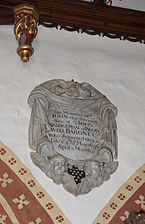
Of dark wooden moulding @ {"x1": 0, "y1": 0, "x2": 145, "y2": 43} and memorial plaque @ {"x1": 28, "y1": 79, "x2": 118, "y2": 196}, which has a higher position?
dark wooden moulding @ {"x1": 0, "y1": 0, "x2": 145, "y2": 43}

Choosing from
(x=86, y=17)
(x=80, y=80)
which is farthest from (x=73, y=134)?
(x=86, y=17)

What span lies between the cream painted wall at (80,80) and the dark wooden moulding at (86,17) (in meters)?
0.10

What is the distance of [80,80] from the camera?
6160mm

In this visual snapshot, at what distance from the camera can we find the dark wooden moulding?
20.5 feet

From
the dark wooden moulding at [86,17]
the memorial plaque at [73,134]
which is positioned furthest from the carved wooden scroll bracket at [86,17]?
the memorial plaque at [73,134]

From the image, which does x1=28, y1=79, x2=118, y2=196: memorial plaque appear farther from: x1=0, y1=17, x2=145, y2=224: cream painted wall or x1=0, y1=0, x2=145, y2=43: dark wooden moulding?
x1=0, y1=0, x2=145, y2=43: dark wooden moulding

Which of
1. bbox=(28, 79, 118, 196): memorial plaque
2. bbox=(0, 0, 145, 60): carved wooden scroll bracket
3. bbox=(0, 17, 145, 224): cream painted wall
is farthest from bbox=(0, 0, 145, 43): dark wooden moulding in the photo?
bbox=(28, 79, 118, 196): memorial plaque

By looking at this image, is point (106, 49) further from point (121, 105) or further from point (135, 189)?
point (135, 189)

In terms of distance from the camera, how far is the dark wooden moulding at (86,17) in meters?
6.26

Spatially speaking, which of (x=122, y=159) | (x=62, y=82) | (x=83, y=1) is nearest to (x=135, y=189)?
(x=122, y=159)

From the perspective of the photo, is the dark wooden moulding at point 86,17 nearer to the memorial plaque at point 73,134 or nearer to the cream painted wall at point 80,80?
the cream painted wall at point 80,80

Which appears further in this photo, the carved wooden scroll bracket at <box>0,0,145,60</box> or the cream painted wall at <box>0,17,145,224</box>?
the carved wooden scroll bracket at <box>0,0,145,60</box>

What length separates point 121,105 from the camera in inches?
240

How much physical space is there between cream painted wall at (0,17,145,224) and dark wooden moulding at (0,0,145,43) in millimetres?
103
